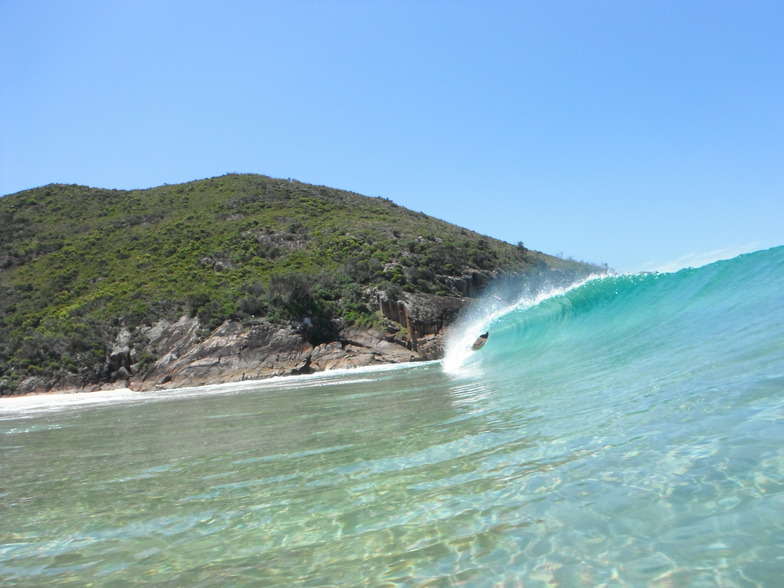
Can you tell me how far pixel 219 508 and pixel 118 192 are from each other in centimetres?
7639

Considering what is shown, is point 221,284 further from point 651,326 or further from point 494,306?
point 651,326

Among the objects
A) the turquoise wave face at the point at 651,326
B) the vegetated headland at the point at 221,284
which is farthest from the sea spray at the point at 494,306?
the turquoise wave face at the point at 651,326

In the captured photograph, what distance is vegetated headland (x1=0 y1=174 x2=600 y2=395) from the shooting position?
34.1 meters

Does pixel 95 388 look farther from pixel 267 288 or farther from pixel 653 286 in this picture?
pixel 653 286

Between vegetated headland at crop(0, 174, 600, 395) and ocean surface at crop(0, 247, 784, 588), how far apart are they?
79.9 ft

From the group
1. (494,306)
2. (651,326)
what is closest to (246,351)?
(494,306)

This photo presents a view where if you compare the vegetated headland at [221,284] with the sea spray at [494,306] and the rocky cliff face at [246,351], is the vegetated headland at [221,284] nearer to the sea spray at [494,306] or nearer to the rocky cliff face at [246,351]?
the rocky cliff face at [246,351]

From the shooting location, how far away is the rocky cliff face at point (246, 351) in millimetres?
31875

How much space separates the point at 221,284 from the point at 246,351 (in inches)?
464

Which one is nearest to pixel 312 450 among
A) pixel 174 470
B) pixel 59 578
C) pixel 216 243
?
pixel 174 470

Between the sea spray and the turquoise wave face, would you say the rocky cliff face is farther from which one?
the turquoise wave face

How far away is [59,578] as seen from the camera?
142 inches

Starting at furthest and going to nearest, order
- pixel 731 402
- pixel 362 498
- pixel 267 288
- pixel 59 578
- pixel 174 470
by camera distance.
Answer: pixel 267 288, pixel 174 470, pixel 731 402, pixel 362 498, pixel 59 578

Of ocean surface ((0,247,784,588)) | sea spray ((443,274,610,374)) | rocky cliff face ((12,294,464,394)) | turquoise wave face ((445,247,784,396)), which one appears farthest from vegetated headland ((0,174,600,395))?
ocean surface ((0,247,784,588))
